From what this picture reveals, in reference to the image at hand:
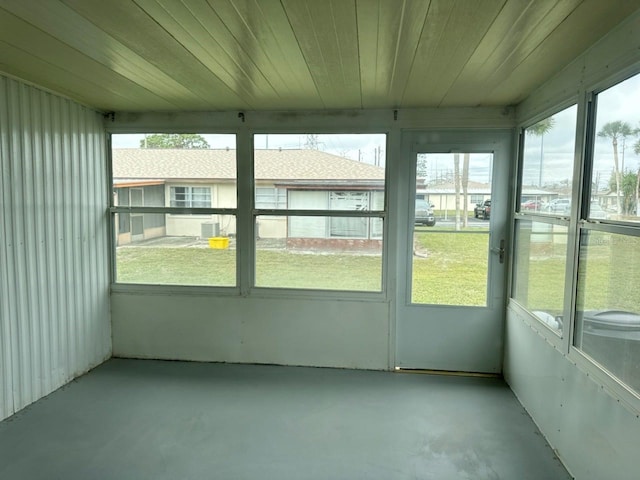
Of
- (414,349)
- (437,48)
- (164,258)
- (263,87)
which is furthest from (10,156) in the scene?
(414,349)

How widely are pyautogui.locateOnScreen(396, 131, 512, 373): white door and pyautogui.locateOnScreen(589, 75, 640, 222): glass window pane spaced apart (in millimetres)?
1320

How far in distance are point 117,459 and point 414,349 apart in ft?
8.00

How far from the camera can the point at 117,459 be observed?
2.33m

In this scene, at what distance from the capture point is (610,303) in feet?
6.36

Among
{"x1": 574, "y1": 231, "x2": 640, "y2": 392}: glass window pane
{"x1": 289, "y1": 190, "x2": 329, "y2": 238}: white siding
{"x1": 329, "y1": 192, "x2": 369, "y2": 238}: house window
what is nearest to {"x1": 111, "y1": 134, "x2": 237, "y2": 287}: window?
{"x1": 289, "y1": 190, "x2": 329, "y2": 238}: white siding

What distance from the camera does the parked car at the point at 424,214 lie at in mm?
3504

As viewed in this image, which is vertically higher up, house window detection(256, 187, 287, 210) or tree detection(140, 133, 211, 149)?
tree detection(140, 133, 211, 149)

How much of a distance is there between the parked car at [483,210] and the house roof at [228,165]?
860mm

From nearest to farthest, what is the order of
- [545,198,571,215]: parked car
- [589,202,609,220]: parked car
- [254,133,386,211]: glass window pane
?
1. [589,202,609,220]: parked car
2. [545,198,571,215]: parked car
3. [254,133,386,211]: glass window pane

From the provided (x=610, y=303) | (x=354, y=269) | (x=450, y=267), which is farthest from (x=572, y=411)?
(x=354, y=269)

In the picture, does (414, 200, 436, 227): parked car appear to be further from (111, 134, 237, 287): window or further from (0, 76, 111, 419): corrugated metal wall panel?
(0, 76, 111, 419): corrugated metal wall panel

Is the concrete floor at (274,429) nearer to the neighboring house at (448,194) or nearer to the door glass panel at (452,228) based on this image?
the door glass panel at (452,228)

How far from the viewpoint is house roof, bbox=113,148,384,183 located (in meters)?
3.59

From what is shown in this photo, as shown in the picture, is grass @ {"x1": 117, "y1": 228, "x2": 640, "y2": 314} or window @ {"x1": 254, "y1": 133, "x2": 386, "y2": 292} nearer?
grass @ {"x1": 117, "y1": 228, "x2": 640, "y2": 314}
